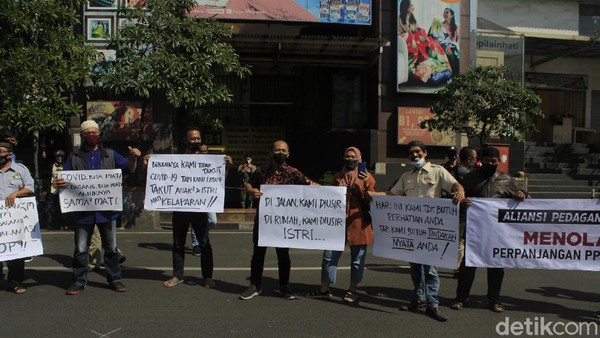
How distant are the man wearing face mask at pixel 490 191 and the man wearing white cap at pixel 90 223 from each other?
401cm

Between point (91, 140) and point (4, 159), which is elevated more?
point (91, 140)

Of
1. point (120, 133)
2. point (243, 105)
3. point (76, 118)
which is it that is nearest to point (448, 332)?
point (120, 133)

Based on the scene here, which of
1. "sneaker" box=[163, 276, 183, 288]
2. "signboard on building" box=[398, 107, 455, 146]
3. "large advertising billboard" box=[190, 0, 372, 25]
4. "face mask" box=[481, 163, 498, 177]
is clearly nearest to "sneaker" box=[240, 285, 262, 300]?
"sneaker" box=[163, 276, 183, 288]

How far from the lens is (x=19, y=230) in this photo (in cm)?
614

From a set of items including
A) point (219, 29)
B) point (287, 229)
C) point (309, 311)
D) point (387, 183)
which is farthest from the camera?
point (387, 183)

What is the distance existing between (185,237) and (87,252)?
1.17 metres

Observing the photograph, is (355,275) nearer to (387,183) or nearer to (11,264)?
(11,264)

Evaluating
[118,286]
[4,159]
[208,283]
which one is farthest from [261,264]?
[4,159]

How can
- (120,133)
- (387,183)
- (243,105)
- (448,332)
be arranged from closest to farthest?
(448,332)
(120,133)
(387,183)
(243,105)

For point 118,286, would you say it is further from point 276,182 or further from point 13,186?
point 276,182

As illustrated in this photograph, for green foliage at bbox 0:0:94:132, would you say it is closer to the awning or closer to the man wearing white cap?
the man wearing white cap

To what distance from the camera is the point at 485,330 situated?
5148 millimetres

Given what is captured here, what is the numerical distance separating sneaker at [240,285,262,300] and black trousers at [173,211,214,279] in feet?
2.43

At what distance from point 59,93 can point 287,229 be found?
6.22 meters
